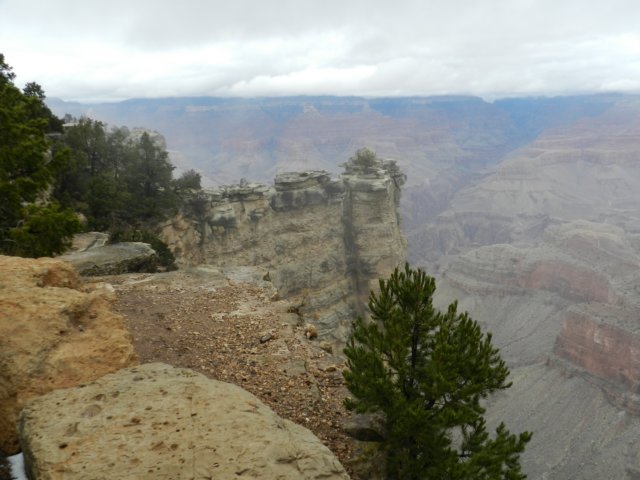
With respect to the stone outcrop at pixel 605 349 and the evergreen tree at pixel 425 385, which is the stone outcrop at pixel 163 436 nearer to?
the evergreen tree at pixel 425 385

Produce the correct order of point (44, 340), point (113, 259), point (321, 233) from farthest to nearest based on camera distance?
point (321, 233) < point (113, 259) < point (44, 340)

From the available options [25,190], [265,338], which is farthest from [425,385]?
[25,190]

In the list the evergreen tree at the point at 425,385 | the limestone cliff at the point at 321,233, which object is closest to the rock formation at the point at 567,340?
the limestone cliff at the point at 321,233

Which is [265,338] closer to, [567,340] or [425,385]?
[425,385]

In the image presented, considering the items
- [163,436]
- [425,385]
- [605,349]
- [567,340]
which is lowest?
[567,340]

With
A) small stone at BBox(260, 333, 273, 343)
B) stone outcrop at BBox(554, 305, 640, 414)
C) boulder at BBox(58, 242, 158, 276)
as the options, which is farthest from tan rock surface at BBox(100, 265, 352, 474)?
stone outcrop at BBox(554, 305, 640, 414)

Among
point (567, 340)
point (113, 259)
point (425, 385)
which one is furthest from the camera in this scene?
point (567, 340)

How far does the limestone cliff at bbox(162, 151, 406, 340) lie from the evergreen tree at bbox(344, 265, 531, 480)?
45.7 metres

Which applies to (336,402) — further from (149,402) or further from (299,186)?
(299,186)

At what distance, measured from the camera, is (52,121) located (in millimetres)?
36000

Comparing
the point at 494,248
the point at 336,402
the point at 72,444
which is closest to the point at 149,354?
the point at 336,402

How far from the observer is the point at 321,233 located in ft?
218

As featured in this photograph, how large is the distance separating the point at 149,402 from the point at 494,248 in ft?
472

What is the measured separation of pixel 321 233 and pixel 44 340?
57.6 m
